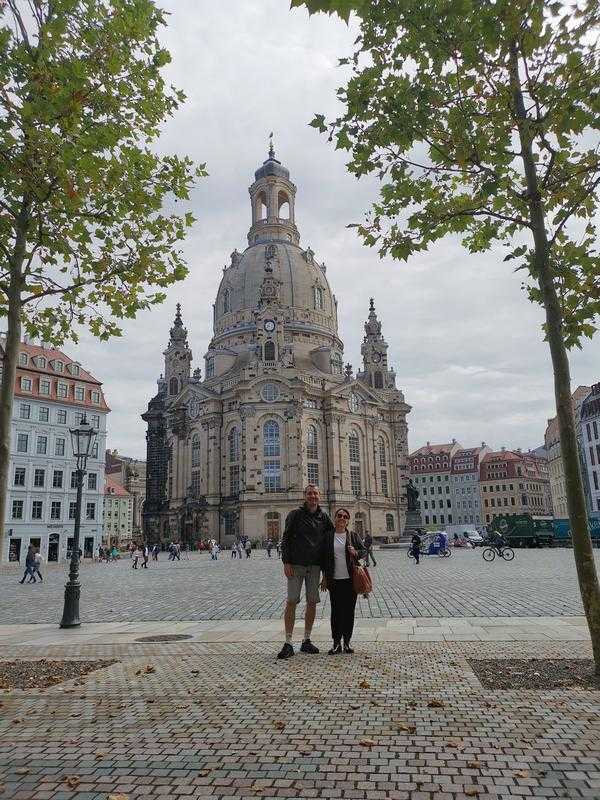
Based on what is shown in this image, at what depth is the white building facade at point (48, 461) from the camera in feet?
176

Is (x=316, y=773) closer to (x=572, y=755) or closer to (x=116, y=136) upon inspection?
(x=572, y=755)

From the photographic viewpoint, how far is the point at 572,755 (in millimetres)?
4598

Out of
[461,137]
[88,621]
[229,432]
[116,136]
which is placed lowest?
[88,621]

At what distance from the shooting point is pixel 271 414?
75.9 meters

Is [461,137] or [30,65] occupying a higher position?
[30,65]

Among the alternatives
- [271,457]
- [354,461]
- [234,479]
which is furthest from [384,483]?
[234,479]

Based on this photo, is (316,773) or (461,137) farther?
(461,137)

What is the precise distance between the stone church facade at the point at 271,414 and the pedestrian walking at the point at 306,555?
63.0 metres

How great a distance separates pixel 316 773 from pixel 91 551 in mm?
60891

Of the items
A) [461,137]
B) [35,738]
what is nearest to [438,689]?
[35,738]

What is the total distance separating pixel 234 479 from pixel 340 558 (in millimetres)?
68913

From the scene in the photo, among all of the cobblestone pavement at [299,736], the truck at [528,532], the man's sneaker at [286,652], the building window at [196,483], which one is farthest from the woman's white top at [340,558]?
the building window at [196,483]

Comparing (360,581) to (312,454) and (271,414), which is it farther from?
(312,454)

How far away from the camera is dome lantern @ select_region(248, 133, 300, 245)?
4008 inches
